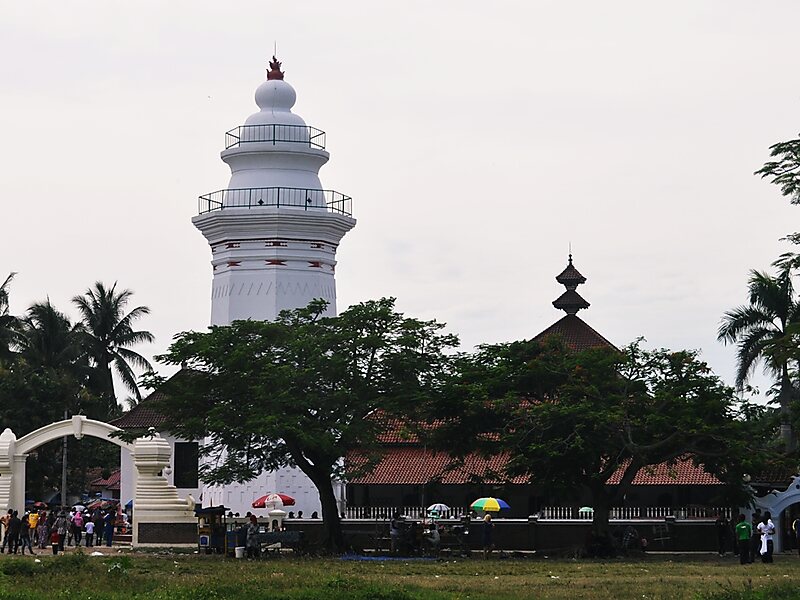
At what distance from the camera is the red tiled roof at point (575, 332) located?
6612cm

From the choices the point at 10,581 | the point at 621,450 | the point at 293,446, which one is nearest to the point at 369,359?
the point at 293,446

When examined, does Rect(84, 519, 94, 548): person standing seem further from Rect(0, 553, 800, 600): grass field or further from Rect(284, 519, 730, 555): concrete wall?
Rect(0, 553, 800, 600): grass field

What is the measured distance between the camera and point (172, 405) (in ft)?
170

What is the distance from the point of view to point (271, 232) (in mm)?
65250

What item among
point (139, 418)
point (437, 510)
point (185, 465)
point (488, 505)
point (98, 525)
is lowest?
point (98, 525)

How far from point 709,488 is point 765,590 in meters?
26.7

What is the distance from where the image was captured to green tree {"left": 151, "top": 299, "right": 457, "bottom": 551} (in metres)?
50.4

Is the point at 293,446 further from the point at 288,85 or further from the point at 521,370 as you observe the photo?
the point at 288,85

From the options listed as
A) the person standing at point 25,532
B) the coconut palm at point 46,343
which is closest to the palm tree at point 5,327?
the coconut palm at point 46,343

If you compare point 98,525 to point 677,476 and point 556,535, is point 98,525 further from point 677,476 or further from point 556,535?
point 677,476

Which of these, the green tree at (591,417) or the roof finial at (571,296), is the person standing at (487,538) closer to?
the green tree at (591,417)

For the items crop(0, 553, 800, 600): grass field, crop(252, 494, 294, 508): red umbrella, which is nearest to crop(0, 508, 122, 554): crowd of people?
crop(252, 494, 294, 508): red umbrella

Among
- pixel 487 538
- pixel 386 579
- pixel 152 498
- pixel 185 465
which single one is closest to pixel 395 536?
pixel 487 538

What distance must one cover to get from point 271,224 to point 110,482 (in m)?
35.9
